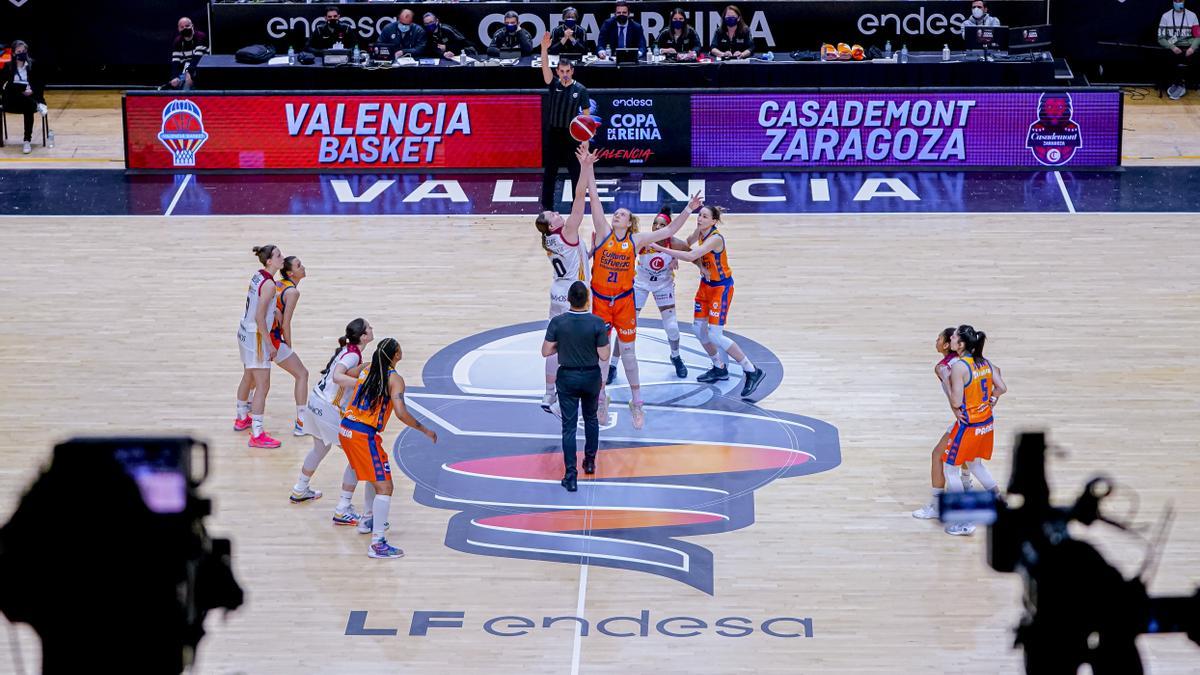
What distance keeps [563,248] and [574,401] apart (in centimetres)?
188

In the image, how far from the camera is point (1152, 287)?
16.3 m

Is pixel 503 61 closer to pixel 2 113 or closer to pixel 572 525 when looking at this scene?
pixel 2 113

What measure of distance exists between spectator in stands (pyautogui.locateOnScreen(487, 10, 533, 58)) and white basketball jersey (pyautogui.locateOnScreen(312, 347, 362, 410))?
1357 centimetres

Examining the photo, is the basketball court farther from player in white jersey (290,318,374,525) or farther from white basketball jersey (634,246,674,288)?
white basketball jersey (634,246,674,288)

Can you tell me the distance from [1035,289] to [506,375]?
6.07m

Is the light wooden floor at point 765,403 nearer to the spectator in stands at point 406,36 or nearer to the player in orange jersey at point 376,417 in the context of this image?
the player in orange jersey at point 376,417

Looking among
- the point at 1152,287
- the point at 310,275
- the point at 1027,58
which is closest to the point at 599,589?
the point at 310,275

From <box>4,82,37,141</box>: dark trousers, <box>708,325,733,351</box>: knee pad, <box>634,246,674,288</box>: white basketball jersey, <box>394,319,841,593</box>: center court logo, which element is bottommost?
<box>394,319,841,593</box>: center court logo

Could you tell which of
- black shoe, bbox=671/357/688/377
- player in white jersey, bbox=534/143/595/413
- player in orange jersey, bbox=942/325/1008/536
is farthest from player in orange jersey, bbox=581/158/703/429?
player in orange jersey, bbox=942/325/1008/536

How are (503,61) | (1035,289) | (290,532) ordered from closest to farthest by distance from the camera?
(290,532), (1035,289), (503,61)

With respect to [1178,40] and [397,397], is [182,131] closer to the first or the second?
[397,397]

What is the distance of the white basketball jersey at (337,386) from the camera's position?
10.4 meters

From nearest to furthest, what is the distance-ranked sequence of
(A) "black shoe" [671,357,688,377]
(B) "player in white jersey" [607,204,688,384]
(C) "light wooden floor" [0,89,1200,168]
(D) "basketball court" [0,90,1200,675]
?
(D) "basketball court" [0,90,1200,675]
(B) "player in white jersey" [607,204,688,384]
(A) "black shoe" [671,357,688,377]
(C) "light wooden floor" [0,89,1200,168]

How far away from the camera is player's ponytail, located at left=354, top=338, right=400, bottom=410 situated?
33.4ft
